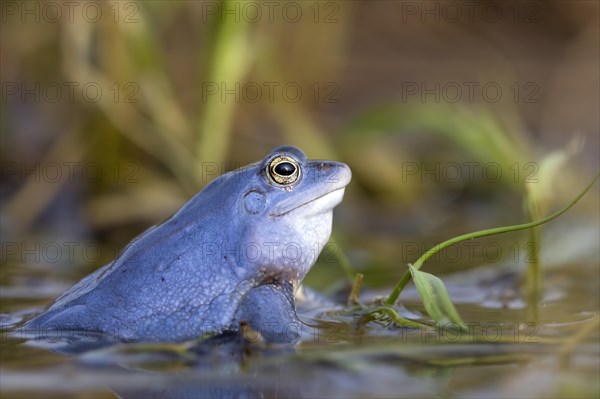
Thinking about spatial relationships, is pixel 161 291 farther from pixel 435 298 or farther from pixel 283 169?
pixel 435 298

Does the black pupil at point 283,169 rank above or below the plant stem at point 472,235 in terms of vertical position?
above

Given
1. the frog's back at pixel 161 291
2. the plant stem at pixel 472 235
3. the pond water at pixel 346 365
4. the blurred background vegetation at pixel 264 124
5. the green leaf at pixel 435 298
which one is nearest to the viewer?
the pond water at pixel 346 365

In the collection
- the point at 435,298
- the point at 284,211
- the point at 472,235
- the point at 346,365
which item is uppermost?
the point at 284,211

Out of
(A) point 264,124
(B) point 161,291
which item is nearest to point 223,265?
(B) point 161,291

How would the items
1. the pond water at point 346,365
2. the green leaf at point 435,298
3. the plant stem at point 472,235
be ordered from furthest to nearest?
1. the plant stem at point 472,235
2. the green leaf at point 435,298
3. the pond water at point 346,365

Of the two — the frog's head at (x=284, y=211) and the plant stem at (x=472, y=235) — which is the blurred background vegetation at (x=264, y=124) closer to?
the plant stem at (x=472, y=235)

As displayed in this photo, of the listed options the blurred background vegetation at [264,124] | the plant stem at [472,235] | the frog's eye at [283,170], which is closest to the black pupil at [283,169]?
the frog's eye at [283,170]

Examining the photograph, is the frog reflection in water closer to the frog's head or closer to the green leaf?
the frog's head

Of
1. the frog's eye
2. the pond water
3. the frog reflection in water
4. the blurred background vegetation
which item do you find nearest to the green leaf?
the pond water

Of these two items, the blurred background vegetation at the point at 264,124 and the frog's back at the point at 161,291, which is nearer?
the frog's back at the point at 161,291
